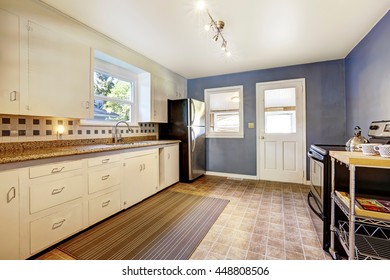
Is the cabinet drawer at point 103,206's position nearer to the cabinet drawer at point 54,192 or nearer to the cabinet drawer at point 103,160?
the cabinet drawer at point 54,192

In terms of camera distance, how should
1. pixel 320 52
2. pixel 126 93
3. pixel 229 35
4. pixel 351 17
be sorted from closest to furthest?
pixel 351 17, pixel 229 35, pixel 320 52, pixel 126 93

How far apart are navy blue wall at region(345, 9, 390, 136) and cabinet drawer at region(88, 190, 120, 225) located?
10.8 ft

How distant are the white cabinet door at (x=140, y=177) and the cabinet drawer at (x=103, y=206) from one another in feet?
0.51

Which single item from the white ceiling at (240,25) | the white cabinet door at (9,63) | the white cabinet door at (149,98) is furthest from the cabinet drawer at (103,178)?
the white ceiling at (240,25)

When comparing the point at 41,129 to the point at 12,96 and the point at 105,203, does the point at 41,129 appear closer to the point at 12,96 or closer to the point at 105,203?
the point at 12,96

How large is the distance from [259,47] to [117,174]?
280cm

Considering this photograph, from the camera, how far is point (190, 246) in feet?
5.66

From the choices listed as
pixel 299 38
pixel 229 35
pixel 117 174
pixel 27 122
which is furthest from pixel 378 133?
pixel 27 122

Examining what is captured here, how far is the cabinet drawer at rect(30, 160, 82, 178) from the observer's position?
152 cm

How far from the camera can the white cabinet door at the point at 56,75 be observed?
176cm

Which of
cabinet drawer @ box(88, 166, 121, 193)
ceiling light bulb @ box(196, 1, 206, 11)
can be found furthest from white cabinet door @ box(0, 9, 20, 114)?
ceiling light bulb @ box(196, 1, 206, 11)

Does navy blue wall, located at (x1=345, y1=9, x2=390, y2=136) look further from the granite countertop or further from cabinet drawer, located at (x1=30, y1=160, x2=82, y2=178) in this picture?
cabinet drawer, located at (x1=30, y1=160, x2=82, y2=178)

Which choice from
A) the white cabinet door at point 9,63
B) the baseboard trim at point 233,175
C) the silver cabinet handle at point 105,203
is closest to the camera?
the white cabinet door at point 9,63

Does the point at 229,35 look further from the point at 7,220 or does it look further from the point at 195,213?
the point at 7,220
